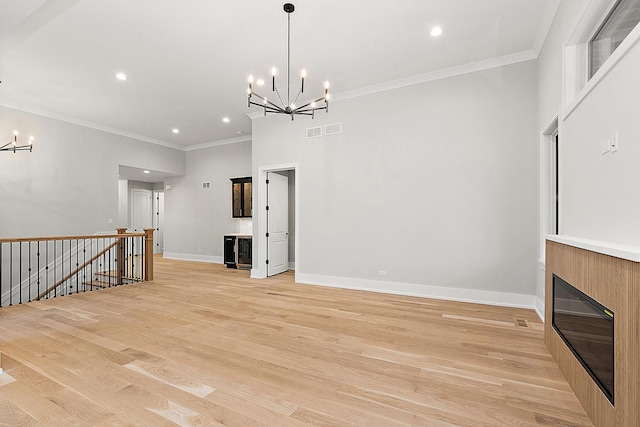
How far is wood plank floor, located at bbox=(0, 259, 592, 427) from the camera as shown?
193 cm

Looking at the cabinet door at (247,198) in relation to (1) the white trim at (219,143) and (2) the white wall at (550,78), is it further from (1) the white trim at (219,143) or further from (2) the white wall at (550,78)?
(2) the white wall at (550,78)

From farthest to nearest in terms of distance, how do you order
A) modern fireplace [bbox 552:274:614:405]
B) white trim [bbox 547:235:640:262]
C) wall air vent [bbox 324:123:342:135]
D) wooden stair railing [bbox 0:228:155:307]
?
wooden stair railing [bbox 0:228:155:307] < wall air vent [bbox 324:123:342:135] < modern fireplace [bbox 552:274:614:405] < white trim [bbox 547:235:640:262]

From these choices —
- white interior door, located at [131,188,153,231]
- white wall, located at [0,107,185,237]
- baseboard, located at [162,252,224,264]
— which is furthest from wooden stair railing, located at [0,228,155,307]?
white interior door, located at [131,188,153,231]

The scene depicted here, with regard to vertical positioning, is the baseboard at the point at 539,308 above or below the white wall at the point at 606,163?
below

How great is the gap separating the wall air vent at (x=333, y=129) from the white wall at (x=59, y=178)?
5711 millimetres

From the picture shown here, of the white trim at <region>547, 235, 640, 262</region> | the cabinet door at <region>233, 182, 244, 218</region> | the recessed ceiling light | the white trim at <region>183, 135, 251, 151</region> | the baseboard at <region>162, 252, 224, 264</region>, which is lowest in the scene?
the baseboard at <region>162, 252, 224, 264</region>

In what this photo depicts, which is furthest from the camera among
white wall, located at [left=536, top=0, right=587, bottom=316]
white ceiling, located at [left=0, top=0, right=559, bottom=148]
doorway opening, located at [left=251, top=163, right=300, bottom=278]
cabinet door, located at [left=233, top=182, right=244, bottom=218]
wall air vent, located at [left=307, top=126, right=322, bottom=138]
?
cabinet door, located at [left=233, top=182, right=244, bottom=218]

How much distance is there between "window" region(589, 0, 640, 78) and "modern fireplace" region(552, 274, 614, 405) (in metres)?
1.83

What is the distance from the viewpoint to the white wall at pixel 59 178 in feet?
19.7

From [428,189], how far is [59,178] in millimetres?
7630

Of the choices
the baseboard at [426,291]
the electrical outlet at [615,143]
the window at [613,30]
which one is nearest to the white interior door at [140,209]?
the baseboard at [426,291]

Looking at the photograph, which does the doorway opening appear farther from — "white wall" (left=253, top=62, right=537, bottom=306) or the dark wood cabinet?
the dark wood cabinet

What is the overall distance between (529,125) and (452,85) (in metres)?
1.22

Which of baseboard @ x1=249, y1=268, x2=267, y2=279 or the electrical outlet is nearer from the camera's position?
the electrical outlet
